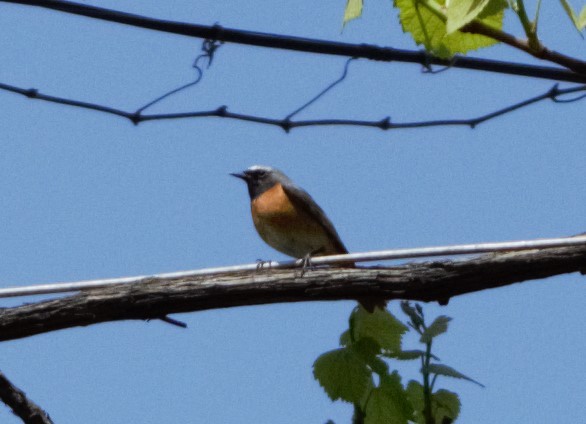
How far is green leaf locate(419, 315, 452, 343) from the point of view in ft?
10.3

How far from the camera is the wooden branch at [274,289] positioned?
358cm

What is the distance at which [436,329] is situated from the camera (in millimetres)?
3152

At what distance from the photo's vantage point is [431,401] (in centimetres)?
315

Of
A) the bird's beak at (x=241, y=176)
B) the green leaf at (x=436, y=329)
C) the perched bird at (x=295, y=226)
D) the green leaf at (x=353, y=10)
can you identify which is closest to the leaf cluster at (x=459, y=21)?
the green leaf at (x=353, y=10)

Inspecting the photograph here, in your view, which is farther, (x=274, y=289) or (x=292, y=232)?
(x=292, y=232)

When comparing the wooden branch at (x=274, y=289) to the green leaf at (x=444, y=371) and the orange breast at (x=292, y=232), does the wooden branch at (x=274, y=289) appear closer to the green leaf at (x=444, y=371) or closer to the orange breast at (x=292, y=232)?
the green leaf at (x=444, y=371)

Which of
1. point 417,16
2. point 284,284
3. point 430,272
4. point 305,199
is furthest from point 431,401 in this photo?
point 305,199

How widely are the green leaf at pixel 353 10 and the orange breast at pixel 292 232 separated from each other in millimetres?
4746

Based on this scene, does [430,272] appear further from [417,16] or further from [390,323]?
[417,16]

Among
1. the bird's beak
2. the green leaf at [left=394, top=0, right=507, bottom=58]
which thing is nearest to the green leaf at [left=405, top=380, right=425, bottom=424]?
the green leaf at [left=394, top=0, right=507, bottom=58]

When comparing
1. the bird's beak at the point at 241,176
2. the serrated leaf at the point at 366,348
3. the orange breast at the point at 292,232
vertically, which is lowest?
the serrated leaf at the point at 366,348

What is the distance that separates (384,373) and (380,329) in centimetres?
14

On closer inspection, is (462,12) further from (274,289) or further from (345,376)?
(274,289)

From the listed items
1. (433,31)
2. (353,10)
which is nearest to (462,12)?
(353,10)
